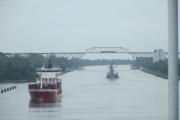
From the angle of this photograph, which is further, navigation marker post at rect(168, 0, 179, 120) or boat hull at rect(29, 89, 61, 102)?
boat hull at rect(29, 89, 61, 102)

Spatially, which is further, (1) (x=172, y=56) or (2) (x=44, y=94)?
(2) (x=44, y=94)

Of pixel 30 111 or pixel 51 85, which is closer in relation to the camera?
pixel 30 111

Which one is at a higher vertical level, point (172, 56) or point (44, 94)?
point (172, 56)

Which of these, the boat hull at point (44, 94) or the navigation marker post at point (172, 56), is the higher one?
the navigation marker post at point (172, 56)

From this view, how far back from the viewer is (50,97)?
1162cm

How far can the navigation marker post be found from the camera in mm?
1009

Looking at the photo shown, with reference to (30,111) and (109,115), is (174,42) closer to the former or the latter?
(109,115)

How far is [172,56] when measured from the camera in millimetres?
1013

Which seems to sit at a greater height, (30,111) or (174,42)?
(174,42)

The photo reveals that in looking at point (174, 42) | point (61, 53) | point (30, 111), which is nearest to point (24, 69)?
point (30, 111)

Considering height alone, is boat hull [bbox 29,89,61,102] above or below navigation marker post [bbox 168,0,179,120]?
below

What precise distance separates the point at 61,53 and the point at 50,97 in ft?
160

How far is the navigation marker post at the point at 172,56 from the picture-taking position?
1.01 metres

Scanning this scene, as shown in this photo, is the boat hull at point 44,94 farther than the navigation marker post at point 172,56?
Yes
